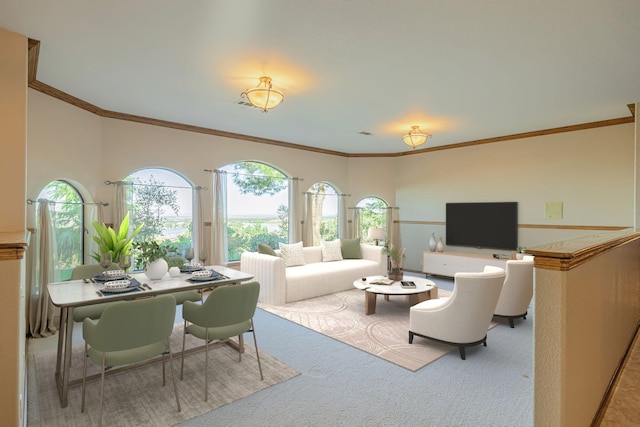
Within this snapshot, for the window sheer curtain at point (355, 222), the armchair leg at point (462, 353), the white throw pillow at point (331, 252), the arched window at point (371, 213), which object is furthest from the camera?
the arched window at point (371, 213)

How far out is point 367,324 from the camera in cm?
436

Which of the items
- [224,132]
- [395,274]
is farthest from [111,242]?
[395,274]

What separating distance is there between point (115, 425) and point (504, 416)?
2701 mm

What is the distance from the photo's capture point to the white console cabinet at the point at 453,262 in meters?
6.25

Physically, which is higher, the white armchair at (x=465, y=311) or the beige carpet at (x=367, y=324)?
the white armchair at (x=465, y=311)

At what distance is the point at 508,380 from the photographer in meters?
2.95

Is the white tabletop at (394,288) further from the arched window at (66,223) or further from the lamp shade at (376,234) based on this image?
the arched window at (66,223)

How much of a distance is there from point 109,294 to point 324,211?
18.3ft

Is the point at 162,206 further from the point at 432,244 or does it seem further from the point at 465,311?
the point at 432,244

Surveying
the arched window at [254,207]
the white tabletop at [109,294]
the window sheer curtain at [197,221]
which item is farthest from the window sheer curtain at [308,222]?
the white tabletop at [109,294]

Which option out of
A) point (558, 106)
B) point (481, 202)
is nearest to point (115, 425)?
point (558, 106)

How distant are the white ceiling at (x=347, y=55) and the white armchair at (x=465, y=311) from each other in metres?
2.06

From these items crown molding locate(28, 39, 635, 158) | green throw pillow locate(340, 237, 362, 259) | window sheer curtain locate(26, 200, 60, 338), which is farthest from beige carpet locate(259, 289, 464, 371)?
crown molding locate(28, 39, 635, 158)

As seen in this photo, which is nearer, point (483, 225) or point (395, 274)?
point (395, 274)
